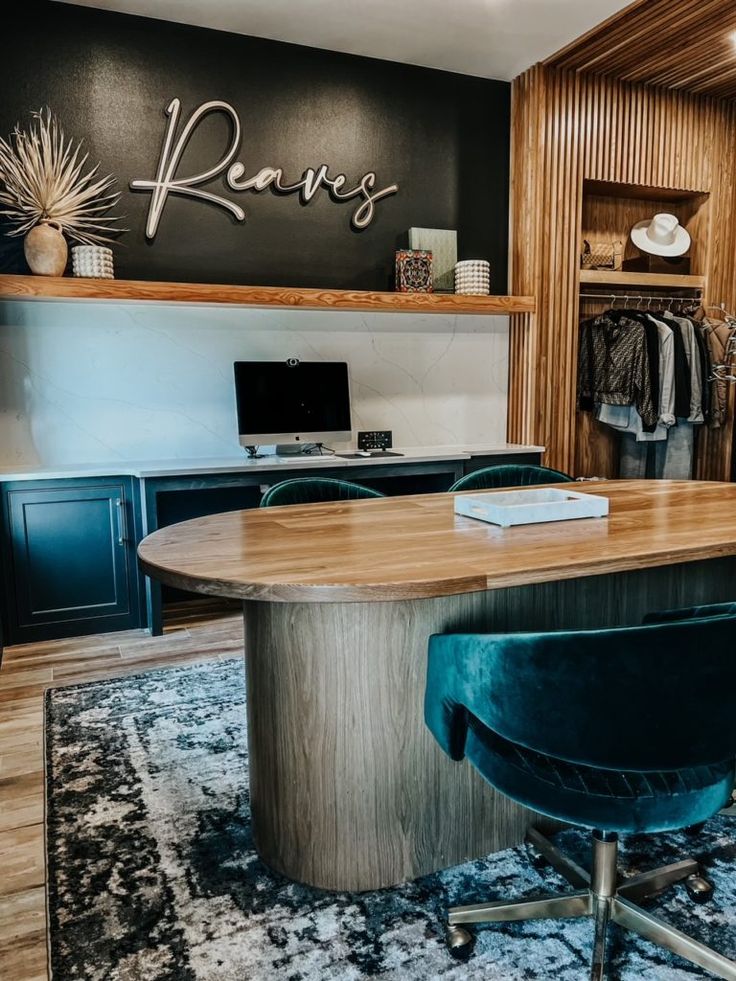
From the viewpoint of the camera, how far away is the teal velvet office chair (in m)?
1.12

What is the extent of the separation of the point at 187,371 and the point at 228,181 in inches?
42.9

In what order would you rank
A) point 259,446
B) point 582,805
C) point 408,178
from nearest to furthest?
point 582,805, point 259,446, point 408,178

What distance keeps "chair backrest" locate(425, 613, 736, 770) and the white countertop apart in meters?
2.66

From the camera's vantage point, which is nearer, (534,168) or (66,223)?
(66,223)

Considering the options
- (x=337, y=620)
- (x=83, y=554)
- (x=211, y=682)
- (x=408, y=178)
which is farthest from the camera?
(x=408, y=178)

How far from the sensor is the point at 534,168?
15.2 feet

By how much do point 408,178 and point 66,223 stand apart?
2.08 metres

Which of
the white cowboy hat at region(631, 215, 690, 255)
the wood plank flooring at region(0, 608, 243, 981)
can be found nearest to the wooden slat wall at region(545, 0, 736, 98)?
the white cowboy hat at region(631, 215, 690, 255)

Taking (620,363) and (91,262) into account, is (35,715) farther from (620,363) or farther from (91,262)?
(620,363)

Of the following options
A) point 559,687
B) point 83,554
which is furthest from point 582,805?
point 83,554

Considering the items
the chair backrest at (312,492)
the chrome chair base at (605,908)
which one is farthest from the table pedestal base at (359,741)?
the chair backrest at (312,492)

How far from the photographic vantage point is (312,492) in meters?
2.64

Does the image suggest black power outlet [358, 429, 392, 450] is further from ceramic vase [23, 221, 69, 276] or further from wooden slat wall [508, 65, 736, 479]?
ceramic vase [23, 221, 69, 276]

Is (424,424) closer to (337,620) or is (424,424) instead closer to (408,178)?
(408,178)
